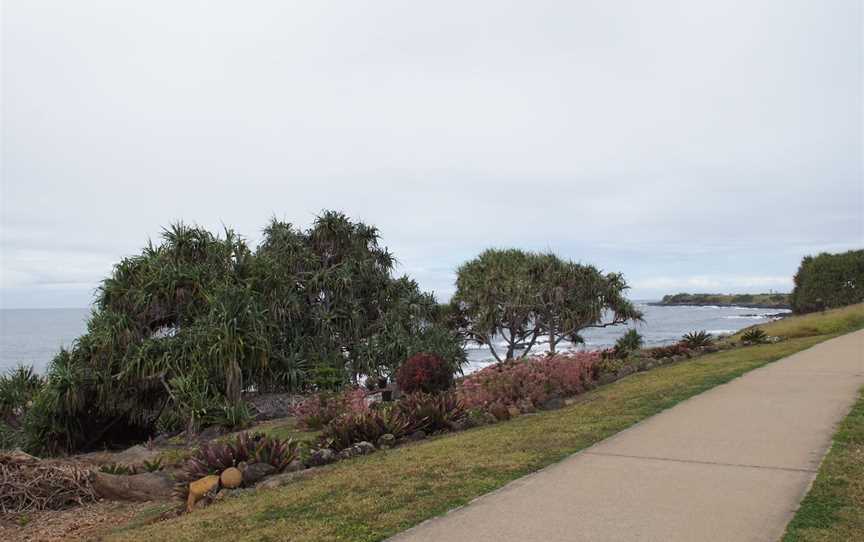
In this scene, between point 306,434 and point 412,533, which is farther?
point 306,434

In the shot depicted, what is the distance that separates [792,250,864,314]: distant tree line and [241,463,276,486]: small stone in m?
38.5

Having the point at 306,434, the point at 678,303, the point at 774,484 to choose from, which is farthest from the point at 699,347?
the point at 678,303

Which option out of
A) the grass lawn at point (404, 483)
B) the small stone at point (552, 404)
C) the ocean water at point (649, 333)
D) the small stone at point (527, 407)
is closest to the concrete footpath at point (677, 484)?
the grass lawn at point (404, 483)

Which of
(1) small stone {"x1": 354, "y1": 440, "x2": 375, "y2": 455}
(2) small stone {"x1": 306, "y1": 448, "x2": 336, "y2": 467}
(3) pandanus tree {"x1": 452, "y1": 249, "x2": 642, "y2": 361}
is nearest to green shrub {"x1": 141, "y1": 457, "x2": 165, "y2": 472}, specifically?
(2) small stone {"x1": 306, "y1": 448, "x2": 336, "y2": 467}

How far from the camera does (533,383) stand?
1192cm

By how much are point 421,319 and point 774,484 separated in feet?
51.1

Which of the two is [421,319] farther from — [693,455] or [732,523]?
[732,523]

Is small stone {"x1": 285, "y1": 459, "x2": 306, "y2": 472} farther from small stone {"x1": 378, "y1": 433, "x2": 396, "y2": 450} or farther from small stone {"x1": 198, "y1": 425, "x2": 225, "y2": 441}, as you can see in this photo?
small stone {"x1": 198, "y1": 425, "x2": 225, "y2": 441}

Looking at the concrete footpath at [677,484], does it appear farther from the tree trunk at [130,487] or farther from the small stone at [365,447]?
the tree trunk at [130,487]

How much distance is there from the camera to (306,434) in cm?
1135

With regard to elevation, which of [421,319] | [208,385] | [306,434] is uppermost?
[421,319]

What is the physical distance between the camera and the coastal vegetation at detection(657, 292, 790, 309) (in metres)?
129

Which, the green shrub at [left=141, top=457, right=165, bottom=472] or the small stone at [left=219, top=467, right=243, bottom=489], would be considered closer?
the small stone at [left=219, top=467, right=243, bottom=489]

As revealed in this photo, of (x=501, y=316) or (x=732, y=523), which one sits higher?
(x=501, y=316)
